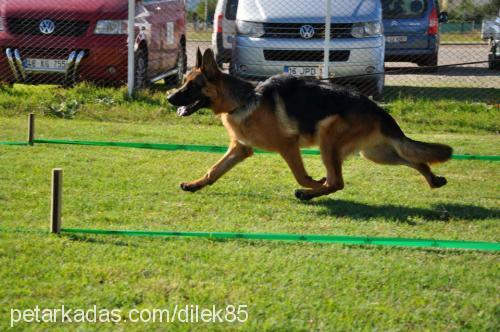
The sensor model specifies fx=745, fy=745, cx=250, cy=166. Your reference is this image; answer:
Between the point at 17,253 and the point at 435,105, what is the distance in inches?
296

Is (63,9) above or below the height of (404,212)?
above

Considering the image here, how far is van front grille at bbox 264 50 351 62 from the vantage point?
35.6 feet

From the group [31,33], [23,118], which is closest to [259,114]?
[23,118]

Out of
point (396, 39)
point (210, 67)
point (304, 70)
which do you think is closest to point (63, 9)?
point (304, 70)

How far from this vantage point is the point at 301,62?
1078 cm

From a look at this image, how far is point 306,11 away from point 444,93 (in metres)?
3.07

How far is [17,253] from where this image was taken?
4207 mm

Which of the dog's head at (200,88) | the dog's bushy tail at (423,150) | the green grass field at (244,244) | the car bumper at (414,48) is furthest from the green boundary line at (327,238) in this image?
the car bumper at (414,48)

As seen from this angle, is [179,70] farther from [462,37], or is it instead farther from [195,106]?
[462,37]

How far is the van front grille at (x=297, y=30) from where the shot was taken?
11.0 metres

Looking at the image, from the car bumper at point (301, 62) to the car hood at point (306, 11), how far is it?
0.33 m

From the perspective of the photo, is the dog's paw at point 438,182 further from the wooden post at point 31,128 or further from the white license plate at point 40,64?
the white license plate at point 40,64

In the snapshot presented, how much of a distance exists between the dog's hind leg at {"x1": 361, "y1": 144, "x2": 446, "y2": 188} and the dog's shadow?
0.31m

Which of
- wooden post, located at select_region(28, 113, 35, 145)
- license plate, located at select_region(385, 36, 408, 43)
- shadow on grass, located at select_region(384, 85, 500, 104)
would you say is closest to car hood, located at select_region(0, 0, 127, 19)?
wooden post, located at select_region(28, 113, 35, 145)
